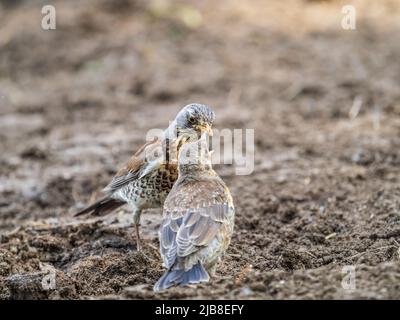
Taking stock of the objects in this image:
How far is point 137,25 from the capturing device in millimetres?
15930

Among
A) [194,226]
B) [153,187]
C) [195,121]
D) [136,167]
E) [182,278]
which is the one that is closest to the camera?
[182,278]

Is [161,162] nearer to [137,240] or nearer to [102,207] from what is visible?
[137,240]

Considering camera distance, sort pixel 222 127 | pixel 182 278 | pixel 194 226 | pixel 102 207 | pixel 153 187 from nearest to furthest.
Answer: pixel 182 278 → pixel 194 226 → pixel 153 187 → pixel 102 207 → pixel 222 127

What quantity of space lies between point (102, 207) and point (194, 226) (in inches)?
93.3

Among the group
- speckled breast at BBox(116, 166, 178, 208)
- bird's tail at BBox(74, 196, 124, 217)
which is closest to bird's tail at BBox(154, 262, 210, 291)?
speckled breast at BBox(116, 166, 178, 208)

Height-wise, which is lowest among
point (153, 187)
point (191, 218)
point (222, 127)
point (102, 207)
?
point (102, 207)

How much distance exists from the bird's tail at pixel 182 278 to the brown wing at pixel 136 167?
1859 millimetres

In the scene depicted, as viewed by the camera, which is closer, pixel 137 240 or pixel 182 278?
pixel 182 278

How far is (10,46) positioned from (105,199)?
859 cm

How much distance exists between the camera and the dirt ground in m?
6.59

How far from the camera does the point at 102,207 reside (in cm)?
827

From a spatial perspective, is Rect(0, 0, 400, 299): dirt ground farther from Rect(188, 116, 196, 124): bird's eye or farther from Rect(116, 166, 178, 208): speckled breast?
Rect(188, 116, 196, 124): bird's eye

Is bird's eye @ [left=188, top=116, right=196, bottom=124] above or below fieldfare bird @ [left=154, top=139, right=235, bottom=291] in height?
above

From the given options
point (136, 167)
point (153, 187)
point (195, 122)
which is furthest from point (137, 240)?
point (195, 122)
